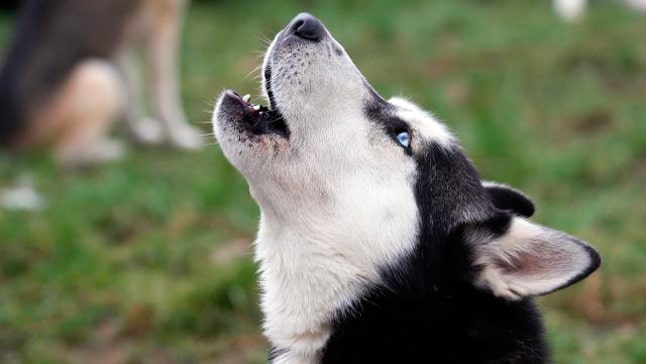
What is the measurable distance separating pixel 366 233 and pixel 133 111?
18.1 feet

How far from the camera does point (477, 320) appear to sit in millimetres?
2980

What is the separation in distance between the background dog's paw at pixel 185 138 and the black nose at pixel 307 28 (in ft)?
15.2

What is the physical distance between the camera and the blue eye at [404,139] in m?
3.17

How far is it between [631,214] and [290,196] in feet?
10.2

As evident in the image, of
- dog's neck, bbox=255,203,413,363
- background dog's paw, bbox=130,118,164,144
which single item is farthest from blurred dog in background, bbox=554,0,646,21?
dog's neck, bbox=255,203,413,363

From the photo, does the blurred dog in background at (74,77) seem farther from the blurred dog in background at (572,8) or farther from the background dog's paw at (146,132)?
the blurred dog in background at (572,8)

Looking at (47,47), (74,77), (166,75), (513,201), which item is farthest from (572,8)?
(513,201)

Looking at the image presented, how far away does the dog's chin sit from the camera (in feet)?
10.2

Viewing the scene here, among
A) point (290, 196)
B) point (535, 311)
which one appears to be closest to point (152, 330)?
point (290, 196)

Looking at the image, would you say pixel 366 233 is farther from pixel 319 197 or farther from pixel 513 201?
pixel 513 201

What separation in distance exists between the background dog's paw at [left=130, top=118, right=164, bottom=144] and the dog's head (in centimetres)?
493

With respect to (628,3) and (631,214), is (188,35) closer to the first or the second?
(628,3)

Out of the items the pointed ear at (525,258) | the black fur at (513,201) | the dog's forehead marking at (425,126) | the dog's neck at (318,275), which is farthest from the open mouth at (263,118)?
the black fur at (513,201)

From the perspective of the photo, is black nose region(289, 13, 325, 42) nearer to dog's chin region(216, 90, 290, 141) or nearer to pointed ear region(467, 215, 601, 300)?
dog's chin region(216, 90, 290, 141)
